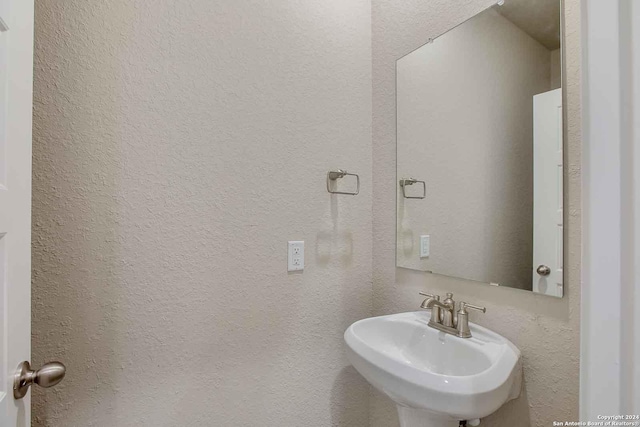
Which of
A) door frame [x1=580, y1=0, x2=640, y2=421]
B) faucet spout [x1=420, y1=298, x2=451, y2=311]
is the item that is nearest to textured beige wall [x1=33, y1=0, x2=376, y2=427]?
faucet spout [x1=420, y1=298, x2=451, y2=311]

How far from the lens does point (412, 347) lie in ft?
3.71

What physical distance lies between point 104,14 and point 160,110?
309 millimetres

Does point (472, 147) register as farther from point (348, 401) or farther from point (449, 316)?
point (348, 401)

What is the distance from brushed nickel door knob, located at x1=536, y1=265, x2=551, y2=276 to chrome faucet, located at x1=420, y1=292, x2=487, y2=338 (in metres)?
0.20

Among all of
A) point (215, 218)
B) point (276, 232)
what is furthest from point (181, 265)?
point (276, 232)

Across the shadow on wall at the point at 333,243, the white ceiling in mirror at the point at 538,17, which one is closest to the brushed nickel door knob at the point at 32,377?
the shadow on wall at the point at 333,243

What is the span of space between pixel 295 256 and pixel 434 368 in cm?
65

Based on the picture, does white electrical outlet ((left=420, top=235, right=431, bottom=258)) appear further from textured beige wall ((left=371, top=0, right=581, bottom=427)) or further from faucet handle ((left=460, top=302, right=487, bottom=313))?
faucet handle ((left=460, top=302, right=487, bottom=313))

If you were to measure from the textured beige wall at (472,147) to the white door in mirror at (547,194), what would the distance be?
0.07 feet

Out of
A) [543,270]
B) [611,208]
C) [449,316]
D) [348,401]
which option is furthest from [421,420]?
[611,208]

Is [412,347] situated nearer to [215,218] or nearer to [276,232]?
[276,232]

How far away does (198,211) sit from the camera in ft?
3.45

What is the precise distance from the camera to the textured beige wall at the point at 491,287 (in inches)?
32.5

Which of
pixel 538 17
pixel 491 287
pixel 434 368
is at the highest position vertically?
pixel 538 17
